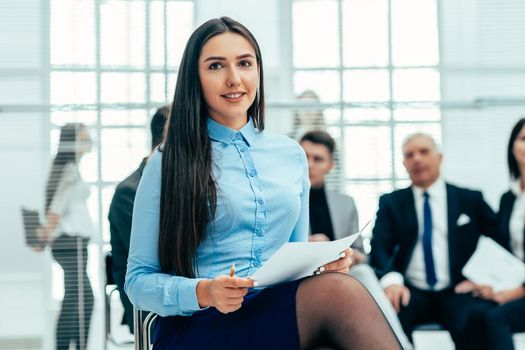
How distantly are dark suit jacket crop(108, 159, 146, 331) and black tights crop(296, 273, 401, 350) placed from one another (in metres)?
1.20

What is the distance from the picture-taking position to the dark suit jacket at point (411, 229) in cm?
352

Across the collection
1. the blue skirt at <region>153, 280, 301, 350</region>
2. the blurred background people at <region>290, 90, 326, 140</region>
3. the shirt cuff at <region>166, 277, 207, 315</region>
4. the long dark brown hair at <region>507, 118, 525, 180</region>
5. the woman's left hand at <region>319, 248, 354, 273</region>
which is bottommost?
the blue skirt at <region>153, 280, 301, 350</region>

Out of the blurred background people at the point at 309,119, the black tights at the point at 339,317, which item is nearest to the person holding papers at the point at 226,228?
the black tights at the point at 339,317

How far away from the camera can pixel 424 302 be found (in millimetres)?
3438

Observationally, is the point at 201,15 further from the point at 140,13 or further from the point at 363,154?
the point at 363,154

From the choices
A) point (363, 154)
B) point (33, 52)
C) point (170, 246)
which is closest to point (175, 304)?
point (170, 246)

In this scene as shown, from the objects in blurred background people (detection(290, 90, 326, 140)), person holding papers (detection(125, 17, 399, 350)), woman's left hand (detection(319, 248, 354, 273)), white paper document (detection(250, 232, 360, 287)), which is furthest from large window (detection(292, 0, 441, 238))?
white paper document (detection(250, 232, 360, 287))

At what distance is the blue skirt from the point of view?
1602mm

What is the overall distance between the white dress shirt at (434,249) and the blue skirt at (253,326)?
73.2 inches

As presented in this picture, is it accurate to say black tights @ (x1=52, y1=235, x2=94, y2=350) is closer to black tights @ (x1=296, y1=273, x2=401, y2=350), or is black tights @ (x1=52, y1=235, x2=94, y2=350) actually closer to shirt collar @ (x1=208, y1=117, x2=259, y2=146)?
shirt collar @ (x1=208, y1=117, x2=259, y2=146)

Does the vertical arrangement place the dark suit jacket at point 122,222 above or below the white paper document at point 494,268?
above

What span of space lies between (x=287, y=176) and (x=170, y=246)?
328mm

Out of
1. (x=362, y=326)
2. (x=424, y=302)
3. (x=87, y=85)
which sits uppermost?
(x=87, y=85)

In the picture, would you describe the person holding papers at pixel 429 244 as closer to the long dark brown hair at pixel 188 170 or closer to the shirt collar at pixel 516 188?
the shirt collar at pixel 516 188
